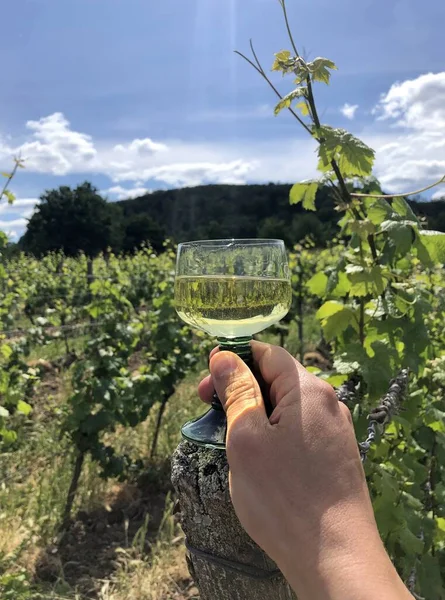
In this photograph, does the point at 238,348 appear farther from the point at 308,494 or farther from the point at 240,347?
the point at 308,494

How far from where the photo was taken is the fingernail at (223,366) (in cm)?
116

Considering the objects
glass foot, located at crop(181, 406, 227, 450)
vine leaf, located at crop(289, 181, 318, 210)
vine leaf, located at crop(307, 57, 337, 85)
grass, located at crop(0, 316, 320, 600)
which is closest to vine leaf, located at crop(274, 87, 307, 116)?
vine leaf, located at crop(307, 57, 337, 85)

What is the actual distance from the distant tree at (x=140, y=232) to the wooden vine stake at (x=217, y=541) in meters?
56.7

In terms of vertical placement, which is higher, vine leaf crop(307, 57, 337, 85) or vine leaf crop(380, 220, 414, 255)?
vine leaf crop(307, 57, 337, 85)

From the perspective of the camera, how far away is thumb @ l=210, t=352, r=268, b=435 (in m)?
1.02

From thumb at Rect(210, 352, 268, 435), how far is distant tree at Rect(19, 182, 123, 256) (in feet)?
175

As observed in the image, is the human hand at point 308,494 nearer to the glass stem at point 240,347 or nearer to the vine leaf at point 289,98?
the glass stem at point 240,347

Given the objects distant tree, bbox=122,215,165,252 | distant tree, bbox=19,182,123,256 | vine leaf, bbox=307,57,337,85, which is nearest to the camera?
vine leaf, bbox=307,57,337,85

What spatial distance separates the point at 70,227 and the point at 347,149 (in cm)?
5546

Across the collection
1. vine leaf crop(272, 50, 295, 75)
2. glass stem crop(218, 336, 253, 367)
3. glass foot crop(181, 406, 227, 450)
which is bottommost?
glass foot crop(181, 406, 227, 450)

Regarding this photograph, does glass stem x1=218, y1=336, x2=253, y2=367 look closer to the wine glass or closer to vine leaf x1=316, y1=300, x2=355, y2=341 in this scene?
the wine glass

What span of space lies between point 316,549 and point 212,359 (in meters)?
0.46

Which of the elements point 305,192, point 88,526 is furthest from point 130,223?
point 305,192

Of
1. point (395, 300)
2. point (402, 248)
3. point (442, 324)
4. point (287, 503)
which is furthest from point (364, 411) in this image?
point (442, 324)
